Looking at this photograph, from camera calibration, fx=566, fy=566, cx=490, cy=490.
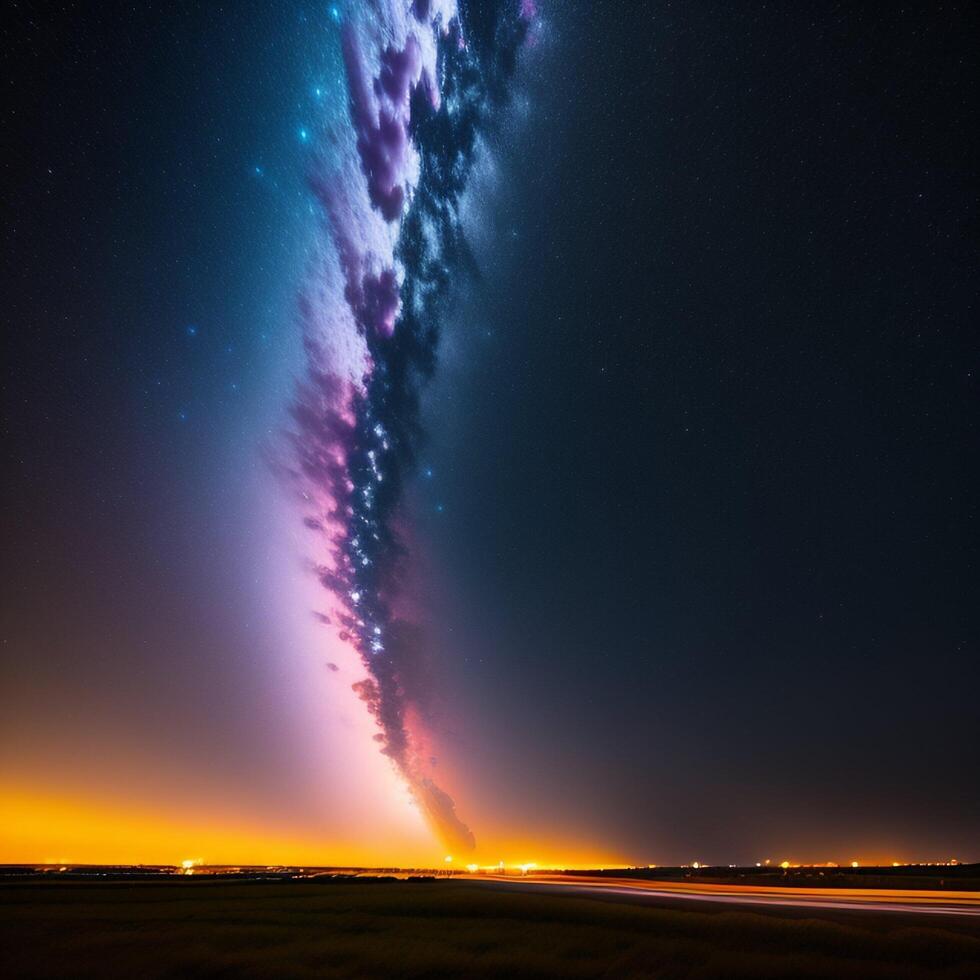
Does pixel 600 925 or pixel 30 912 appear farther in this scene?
pixel 30 912

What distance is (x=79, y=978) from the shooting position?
20.8 m

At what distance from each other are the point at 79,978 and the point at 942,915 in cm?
3756

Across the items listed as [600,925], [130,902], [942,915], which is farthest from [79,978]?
[942,915]

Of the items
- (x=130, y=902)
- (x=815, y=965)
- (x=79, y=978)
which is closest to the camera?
(x=815, y=965)

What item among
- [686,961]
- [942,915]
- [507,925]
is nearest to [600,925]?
[507,925]

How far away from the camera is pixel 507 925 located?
28828mm

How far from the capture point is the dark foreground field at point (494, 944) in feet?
61.6

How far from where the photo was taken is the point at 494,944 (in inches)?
951

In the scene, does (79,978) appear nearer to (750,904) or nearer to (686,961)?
(686,961)

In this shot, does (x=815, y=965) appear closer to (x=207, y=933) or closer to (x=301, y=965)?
(x=301, y=965)

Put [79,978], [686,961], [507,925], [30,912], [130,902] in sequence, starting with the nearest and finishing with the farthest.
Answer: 1. [686,961]
2. [79,978]
3. [507,925]
4. [30,912]
5. [130,902]

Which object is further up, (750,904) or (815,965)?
(750,904)

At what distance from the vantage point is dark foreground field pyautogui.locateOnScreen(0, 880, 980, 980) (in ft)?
61.6

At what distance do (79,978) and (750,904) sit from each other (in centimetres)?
3451
